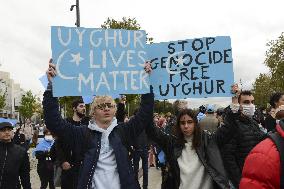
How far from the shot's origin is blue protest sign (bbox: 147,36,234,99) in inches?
208

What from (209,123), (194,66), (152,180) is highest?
(194,66)

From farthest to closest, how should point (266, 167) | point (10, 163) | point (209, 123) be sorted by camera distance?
point (209, 123) → point (10, 163) → point (266, 167)

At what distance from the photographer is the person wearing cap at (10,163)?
5254mm

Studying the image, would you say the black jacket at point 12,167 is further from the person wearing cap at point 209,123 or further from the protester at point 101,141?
the person wearing cap at point 209,123

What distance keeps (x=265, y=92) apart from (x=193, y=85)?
68.3 m

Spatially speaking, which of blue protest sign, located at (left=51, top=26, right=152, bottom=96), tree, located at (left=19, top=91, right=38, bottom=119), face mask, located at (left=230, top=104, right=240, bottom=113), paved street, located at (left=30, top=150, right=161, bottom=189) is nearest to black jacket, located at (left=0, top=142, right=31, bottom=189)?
blue protest sign, located at (left=51, top=26, right=152, bottom=96)

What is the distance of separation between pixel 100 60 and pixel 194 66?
1100 millimetres

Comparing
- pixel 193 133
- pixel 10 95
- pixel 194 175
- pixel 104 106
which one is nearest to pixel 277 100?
pixel 193 133

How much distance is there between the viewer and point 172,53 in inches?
212

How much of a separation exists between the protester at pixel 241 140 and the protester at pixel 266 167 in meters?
2.73

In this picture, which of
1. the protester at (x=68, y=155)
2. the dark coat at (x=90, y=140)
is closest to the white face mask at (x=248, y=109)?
the dark coat at (x=90, y=140)

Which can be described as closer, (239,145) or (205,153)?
(205,153)

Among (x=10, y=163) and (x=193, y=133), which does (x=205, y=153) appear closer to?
(x=193, y=133)

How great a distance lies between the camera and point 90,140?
162 inches
